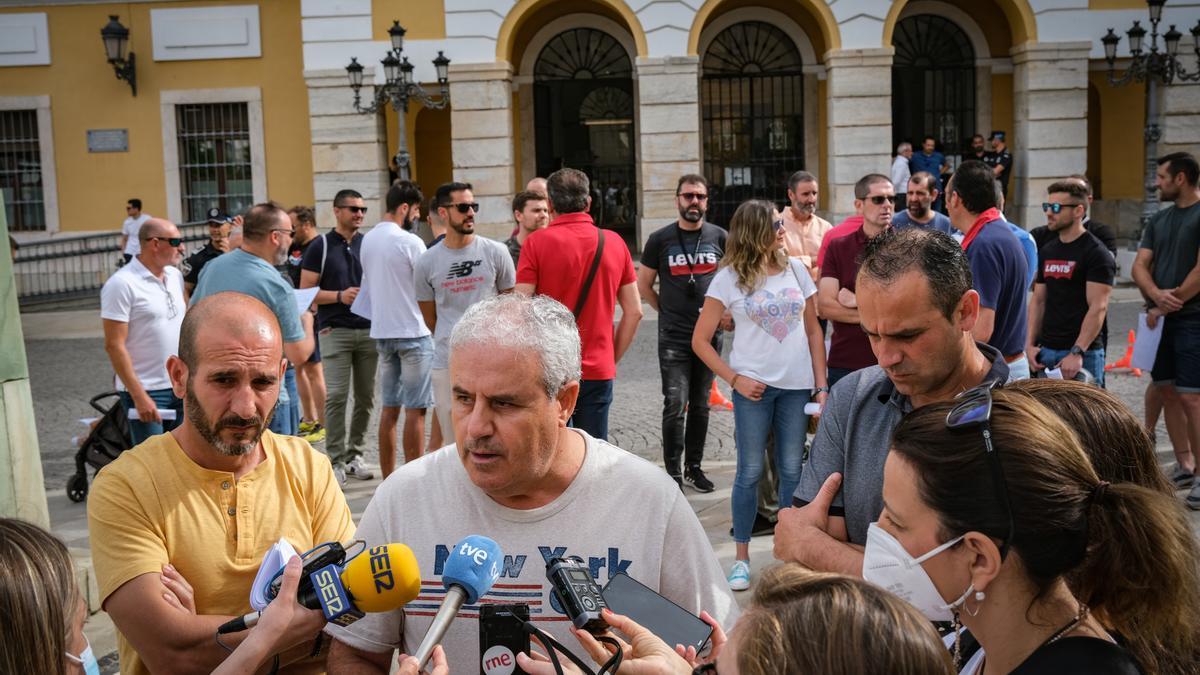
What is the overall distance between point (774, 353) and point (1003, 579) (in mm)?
3845

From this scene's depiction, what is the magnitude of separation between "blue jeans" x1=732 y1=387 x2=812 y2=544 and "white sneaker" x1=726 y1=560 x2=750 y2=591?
196mm

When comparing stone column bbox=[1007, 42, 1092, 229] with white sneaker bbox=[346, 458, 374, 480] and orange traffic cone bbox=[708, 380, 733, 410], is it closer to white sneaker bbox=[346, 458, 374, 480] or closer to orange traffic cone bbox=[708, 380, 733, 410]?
orange traffic cone bbox=[708, 380, 733, 410]

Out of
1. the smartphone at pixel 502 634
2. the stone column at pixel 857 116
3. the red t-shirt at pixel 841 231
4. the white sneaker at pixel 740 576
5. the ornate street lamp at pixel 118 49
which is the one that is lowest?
the white sneaker at pixel 740 576

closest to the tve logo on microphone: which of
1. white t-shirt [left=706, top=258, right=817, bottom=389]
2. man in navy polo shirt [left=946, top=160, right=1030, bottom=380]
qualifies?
man in navy polo shirt [left=946, top=160, right=1030, bottom=380]

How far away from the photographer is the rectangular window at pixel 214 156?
24297mm

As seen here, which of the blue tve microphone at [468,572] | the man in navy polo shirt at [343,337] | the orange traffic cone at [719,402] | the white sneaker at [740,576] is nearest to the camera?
the blue tve microphone at [468,572]

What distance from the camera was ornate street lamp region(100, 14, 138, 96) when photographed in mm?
23031

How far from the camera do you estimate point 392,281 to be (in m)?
7.75

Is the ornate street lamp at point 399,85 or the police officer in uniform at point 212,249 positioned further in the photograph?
the ornate street lamp at point 399,85

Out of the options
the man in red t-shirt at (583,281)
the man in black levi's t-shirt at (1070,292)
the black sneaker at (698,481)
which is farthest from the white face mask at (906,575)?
the man in black levi's t-shirt at (1070,292)

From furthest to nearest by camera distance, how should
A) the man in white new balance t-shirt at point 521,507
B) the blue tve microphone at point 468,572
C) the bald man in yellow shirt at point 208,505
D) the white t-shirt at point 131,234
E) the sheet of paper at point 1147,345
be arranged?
1. the white t-shirt at point 131,234
2. the sheet of paper at point 1147,345
3. the bald man in yellow shirt at point 208,505
4. the man in white new balance t-shirt at point 521,507
5. the blue tve microphone at point 468,572

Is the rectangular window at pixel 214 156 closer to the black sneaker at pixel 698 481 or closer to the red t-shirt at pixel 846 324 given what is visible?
the black sneaker at pixel 698 481

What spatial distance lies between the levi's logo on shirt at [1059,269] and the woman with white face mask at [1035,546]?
5.69 m

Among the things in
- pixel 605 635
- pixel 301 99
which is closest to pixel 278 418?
pixel 605 635
